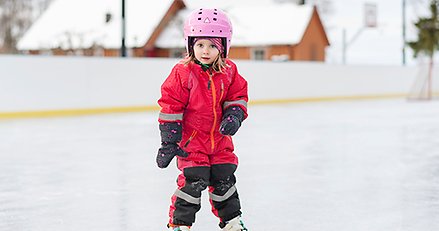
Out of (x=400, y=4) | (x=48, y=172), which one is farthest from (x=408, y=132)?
(x=400, y=4)

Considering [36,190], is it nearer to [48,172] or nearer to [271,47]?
[48,172]

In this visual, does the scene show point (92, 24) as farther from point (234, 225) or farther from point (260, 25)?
point (234, 225)

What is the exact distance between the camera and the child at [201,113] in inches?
86.4

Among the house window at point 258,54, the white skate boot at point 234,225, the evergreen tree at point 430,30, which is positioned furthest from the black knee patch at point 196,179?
the house window at point 258,54

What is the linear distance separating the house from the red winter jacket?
68.2ft

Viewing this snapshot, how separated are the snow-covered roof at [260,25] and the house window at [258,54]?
Answer: 26 cm

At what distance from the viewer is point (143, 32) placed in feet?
77.9

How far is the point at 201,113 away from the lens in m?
2.23

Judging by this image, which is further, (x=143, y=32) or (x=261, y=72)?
(x=143, y=32)

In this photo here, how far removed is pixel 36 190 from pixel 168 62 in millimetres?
8409

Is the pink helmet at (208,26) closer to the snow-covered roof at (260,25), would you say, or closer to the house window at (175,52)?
the snow-covered roof at (260,25)

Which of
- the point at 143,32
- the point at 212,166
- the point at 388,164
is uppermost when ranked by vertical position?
the point at 143,32

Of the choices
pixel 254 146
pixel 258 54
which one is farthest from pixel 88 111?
pixel 258 54

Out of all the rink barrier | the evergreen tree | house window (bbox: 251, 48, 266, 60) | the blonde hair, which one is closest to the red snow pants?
the blonde hair
